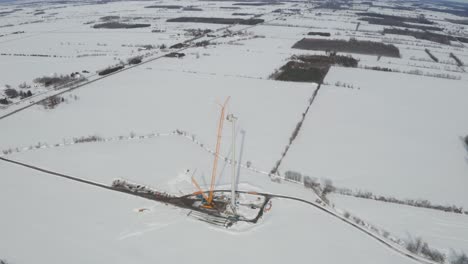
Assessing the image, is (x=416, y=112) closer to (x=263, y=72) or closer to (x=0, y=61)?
(x=263, y=72)

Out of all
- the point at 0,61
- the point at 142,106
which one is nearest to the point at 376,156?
the point at 142,106

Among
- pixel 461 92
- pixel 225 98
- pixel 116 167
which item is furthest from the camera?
pixel 461 92

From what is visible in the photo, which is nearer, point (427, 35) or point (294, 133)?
point (294, 133)

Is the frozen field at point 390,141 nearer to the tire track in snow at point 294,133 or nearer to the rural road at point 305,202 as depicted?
the tire track in snow at point 294,133

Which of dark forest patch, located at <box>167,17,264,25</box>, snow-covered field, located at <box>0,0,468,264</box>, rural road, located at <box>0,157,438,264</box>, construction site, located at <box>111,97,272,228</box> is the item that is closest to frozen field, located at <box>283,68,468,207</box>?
snow-covered field, located at <box>0,0,468,264</box>

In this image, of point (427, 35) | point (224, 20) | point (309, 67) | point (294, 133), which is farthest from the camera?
point (224, 20)

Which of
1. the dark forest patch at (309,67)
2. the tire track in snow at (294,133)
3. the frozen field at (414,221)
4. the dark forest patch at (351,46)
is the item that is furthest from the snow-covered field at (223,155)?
the dark forest patch at (351,46)

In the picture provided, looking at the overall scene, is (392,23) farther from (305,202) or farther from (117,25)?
(305,202)

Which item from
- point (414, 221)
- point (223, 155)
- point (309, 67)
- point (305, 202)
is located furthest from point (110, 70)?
point (414, 221)
